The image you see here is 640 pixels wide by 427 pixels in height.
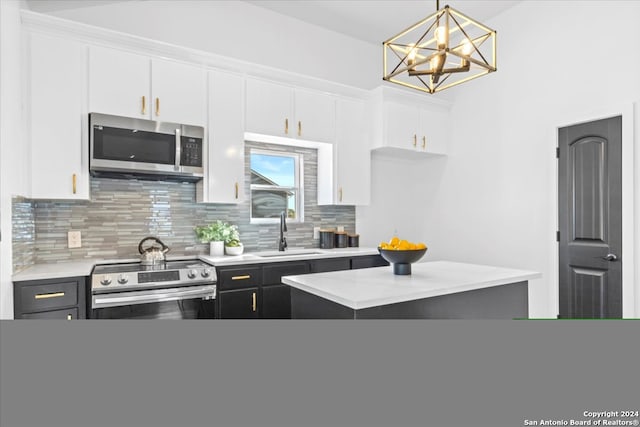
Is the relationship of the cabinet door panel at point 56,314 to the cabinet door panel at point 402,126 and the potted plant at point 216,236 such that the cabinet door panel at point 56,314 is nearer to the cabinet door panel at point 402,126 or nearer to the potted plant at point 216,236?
the potted plant at point 216,236

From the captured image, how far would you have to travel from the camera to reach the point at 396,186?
4.49 m

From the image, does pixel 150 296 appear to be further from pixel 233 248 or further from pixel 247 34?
pixel 247 34

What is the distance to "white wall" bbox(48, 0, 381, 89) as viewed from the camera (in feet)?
9.79

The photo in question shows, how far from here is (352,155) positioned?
149 inches

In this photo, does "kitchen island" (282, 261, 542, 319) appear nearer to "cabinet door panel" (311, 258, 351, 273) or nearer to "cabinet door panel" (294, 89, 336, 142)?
"cabinet door panel" (311, 258, 351, 273)

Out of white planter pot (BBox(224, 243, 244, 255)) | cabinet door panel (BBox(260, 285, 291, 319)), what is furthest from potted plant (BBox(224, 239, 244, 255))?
cabinet door panel (BBox(260, 285, 291, 319))

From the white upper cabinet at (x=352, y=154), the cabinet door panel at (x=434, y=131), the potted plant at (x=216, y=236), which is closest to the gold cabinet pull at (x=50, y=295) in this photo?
the potted plant at (x=216, y=236)

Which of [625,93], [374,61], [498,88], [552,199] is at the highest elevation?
[374,61]

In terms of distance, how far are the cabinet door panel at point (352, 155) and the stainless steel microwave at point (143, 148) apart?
1.39 metres

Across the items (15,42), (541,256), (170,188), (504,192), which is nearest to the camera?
(15,42)

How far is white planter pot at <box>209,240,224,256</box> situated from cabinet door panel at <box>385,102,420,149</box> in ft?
6.27

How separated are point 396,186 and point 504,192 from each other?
1217 millimetres
